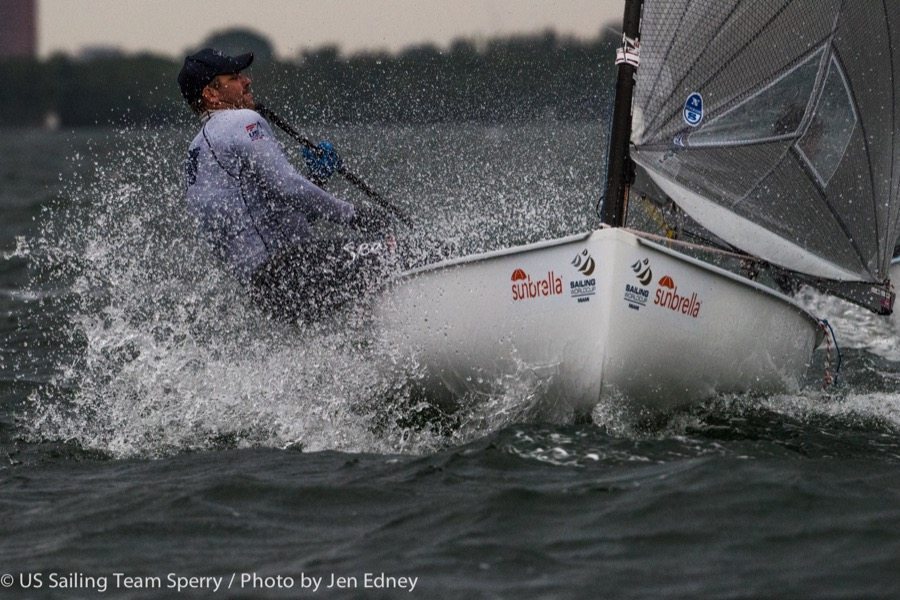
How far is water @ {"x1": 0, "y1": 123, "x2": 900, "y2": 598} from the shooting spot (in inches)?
159

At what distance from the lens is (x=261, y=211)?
600 centimetres

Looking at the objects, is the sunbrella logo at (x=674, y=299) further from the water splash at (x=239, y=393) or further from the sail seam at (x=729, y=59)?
the sail seam at (x=729, y=59)

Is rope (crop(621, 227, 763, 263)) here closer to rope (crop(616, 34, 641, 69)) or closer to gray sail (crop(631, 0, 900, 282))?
gray sail (crop(631, 0, 900, 282))

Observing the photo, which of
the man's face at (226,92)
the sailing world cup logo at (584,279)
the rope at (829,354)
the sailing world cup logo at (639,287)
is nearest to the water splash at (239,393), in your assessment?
the sailing world cup logo at (584,279)

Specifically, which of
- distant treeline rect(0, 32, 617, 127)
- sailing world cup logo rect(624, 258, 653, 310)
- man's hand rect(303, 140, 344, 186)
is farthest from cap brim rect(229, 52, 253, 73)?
distant treeline rect(0, 32, 617, 127)

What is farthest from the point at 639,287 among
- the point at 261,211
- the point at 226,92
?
the point at 226,92

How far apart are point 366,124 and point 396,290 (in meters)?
8.82

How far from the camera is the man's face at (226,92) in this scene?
6.14 meters

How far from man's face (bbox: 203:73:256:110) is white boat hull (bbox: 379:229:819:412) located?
110cm

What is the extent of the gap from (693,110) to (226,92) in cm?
203

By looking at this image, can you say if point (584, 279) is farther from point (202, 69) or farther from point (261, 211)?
point (202, 69)

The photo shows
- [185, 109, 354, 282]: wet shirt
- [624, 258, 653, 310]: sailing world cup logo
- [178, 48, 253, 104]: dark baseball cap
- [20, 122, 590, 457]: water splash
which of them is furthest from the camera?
[178, 48, 253, 104]: dark baseball cap

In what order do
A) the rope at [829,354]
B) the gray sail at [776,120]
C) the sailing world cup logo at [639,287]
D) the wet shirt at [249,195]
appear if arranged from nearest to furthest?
the sailing world cup logo at [639,287], the wet shirt at [249,195], the gray sail at [776,120], the rope at [829,354]

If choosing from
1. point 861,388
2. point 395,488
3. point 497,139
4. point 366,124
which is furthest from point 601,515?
point 366,124
